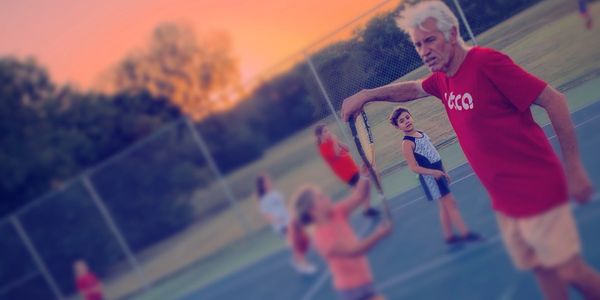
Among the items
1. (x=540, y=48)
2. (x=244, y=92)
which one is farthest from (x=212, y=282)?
(x=540, y=48)

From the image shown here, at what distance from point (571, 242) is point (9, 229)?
52.5 ft

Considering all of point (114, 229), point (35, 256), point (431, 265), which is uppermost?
point (35, 256)

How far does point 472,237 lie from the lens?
18.6 feet

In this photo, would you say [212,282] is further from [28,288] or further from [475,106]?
[475,106]

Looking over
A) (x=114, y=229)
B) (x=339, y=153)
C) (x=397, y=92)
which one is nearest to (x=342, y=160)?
(x=339, y=153)

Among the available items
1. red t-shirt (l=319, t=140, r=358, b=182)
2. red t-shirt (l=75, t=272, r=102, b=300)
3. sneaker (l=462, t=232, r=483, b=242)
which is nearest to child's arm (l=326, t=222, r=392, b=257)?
red t-shirt (l=319, t=140, r=358, b=182)

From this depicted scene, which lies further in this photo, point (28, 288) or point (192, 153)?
point (192, 153)

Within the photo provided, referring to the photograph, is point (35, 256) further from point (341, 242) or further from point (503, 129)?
point (503, 129)

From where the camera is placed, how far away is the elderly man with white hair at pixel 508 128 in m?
2.07

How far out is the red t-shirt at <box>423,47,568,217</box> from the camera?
2070 millimetres

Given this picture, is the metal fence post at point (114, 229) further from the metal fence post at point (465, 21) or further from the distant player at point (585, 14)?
the metal fence post at point (465, 21)

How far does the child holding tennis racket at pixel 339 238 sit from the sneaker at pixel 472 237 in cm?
221

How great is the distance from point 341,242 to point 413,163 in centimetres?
103

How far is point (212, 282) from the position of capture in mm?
11430
